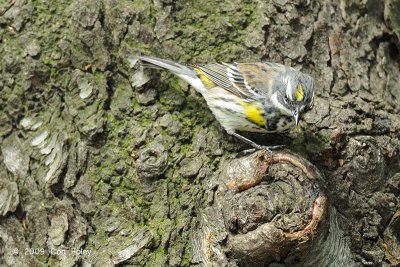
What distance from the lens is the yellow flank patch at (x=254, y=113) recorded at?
489 cm

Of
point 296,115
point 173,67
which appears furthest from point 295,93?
point 173,67

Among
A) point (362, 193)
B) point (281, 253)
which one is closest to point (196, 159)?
point (281, 253)

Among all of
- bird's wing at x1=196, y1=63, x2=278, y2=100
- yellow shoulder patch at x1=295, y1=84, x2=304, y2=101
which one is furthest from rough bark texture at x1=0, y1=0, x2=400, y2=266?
yellow shoulder patch at x1=295, y1=84, x2=304, y2=101

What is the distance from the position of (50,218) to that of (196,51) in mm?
1776

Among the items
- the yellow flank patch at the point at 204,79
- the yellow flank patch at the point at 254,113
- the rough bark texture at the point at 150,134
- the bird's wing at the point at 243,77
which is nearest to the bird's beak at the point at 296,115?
the rough bark texture at the point at 150,134

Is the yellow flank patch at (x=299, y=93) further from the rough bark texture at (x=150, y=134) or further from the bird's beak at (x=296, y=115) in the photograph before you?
the rough bark texture at (x=150, y=134)

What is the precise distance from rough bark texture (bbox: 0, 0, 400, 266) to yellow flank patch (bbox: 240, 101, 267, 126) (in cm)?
18

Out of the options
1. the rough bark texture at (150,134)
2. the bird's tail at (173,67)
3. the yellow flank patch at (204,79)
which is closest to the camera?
the rough bark texture at (150,134)

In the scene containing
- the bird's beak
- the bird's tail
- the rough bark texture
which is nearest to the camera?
the rough bark texture

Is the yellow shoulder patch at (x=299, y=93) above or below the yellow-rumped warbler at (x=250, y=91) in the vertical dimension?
above

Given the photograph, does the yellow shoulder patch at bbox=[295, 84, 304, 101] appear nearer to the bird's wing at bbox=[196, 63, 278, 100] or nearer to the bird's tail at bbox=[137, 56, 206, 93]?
the bird's wing at bbox=[196, 63, 278, 100]

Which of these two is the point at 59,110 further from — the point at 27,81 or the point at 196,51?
the point at 196,51

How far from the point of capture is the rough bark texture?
14.2 feet

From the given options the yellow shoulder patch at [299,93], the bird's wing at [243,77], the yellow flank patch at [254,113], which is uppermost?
the yellow shoulder patch at [299,93]
